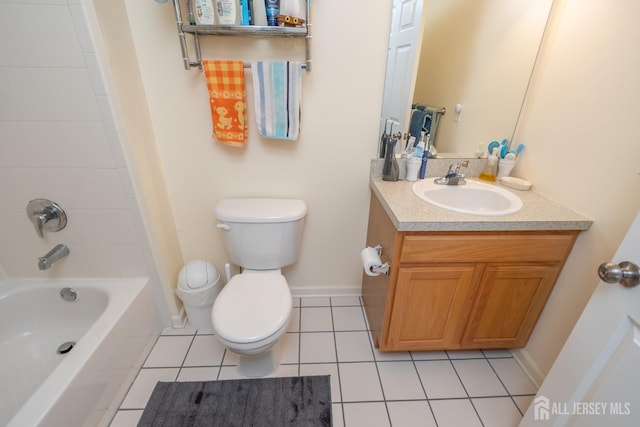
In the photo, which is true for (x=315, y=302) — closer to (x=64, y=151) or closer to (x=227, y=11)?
(x=64, y=151)

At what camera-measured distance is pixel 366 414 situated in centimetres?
120

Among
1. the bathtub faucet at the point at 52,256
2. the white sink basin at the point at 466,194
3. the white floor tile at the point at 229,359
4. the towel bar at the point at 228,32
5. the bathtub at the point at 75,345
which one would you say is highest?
the towel bar at the point at 228,32

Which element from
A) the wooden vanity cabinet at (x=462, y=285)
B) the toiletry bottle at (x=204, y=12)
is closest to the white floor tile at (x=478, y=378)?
the wooden vanity cabinet at (x=462, y=285)

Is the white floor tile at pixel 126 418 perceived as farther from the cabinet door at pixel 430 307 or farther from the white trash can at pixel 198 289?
the cabinet door at pixel 430 307

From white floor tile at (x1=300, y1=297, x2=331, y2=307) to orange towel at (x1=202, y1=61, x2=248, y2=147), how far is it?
1065 mm

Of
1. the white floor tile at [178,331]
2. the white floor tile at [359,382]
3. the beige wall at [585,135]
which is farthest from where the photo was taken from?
the white floor tile at [178,331]

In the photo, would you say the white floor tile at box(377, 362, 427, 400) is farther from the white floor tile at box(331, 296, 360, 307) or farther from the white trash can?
the white trash can

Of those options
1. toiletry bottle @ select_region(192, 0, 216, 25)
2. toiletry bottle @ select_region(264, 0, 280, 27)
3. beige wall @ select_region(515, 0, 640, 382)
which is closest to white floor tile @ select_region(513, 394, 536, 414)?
beige wall @ select_region(515, 0, 640, 382)

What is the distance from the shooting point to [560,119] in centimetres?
119

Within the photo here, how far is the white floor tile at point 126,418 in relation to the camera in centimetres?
114

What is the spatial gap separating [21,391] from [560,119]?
8.46 feet

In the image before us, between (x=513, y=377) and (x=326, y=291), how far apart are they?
3.50ft

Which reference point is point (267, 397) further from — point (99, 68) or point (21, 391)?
point (99, 68)

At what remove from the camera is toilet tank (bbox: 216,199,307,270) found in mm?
1332
